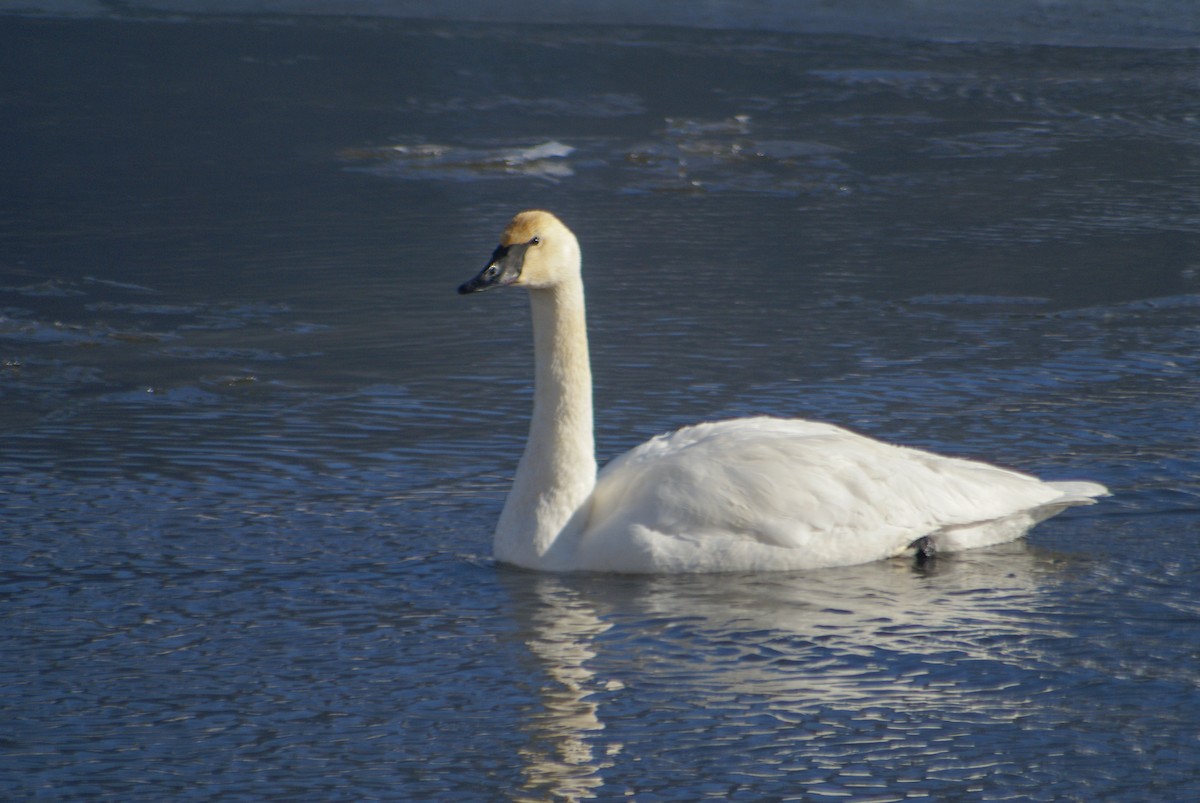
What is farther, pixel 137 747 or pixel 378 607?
pixel 378 607

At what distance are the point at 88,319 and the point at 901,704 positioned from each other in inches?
246

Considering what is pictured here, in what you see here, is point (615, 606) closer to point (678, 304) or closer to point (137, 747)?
point (137, 747)

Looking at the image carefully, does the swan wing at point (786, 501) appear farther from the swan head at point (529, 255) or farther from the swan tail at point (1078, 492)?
the swan head at point (529, 255)

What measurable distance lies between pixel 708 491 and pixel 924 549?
801 mm

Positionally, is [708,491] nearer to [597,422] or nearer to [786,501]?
[786,501]

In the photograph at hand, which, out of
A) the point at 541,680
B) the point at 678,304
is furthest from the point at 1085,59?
the point at 541,680

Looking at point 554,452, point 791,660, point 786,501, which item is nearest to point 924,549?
point 786,501

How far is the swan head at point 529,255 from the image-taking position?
606cm

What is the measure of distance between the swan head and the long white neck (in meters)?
0.09

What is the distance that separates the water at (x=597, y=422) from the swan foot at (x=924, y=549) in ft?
0.17

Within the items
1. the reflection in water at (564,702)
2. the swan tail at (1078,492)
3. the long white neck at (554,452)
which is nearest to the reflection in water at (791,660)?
the reflection in water at (564,702)

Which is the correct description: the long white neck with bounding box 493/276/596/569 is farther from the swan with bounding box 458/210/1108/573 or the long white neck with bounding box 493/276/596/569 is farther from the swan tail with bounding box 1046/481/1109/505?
the swan tail with bounding box 1046/481/1109/505

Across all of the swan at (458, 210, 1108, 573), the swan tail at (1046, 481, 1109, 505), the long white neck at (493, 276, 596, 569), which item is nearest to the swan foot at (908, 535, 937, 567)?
the swan at (458, 210, 1108, 573)

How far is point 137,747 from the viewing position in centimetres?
466
